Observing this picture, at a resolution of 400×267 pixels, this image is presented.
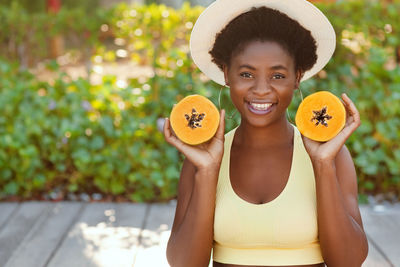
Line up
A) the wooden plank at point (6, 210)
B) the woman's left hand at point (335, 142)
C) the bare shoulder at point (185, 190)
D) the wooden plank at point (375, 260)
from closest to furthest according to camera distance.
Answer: the woman's left hand at point (335, 142) < the bare shoulder at point (185, 190) < the wooden plank at point (375, 260) < the wooden plank at point (6, 210)

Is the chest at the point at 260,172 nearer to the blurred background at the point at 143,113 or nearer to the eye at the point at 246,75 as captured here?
the eye at the point at 246,75

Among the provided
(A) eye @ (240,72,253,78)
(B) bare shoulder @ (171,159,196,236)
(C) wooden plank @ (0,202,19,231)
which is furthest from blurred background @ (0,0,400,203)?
(A) eye @ (240,72,253,78)

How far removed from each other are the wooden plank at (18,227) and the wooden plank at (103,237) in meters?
0.29

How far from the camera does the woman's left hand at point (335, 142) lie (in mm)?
1888

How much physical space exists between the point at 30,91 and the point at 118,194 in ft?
3.79

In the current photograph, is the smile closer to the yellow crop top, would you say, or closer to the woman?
the woman

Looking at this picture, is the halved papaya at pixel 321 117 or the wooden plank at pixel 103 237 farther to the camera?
the wooden plank at pixel 103 237

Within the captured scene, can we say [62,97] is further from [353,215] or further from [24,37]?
[353,215]

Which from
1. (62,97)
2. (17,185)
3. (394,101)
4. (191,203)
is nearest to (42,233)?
(17,185)

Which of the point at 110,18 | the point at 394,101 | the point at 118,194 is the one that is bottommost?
the point at 118,194

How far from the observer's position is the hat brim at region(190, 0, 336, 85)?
1.98 m

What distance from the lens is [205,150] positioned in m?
2.02

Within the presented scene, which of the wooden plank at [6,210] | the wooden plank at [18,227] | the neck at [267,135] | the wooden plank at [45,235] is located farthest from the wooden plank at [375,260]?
the wooden plank at [6,210]

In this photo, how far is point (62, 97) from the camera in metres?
4.95
